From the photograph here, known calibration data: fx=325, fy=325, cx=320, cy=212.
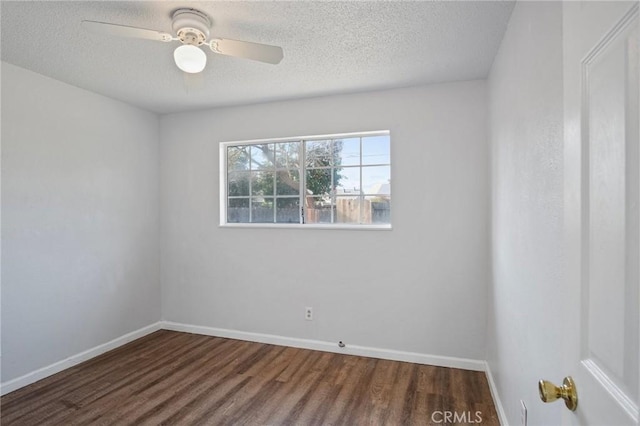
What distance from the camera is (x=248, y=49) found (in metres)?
1.74

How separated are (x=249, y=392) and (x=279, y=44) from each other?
244 cm

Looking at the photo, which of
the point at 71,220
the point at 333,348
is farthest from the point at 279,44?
the point at 333,348

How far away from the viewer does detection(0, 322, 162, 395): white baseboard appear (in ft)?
7.83

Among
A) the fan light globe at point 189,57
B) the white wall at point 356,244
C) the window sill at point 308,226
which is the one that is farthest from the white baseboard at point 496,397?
the fan light globe at point 189,57

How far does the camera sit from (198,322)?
11.6 feet

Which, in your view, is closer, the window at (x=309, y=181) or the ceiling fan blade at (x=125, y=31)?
the ceiling fan blade at (x=125, y=31)

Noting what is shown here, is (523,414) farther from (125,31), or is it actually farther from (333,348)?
(125,31)

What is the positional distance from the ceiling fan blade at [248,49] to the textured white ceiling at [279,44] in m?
0.19

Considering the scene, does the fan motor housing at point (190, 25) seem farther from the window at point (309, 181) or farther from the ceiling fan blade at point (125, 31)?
the window at point (309, 181)

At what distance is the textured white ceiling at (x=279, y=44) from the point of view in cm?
173

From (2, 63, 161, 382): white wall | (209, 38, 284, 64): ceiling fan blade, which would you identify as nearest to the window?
(2, 63, 161, 382): white wall

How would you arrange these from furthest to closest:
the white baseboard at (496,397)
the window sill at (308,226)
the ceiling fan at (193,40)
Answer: the window sill at (308,226) → the white baseboard at (496,397) → the ceiling fan at (193,40)

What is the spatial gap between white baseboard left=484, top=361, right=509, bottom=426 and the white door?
4.88ft

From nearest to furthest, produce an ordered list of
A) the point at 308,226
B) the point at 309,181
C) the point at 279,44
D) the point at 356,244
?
1. the point at 279,44
2. the point at 356,244
3. the point at 308,226
4. the point at 309,181
